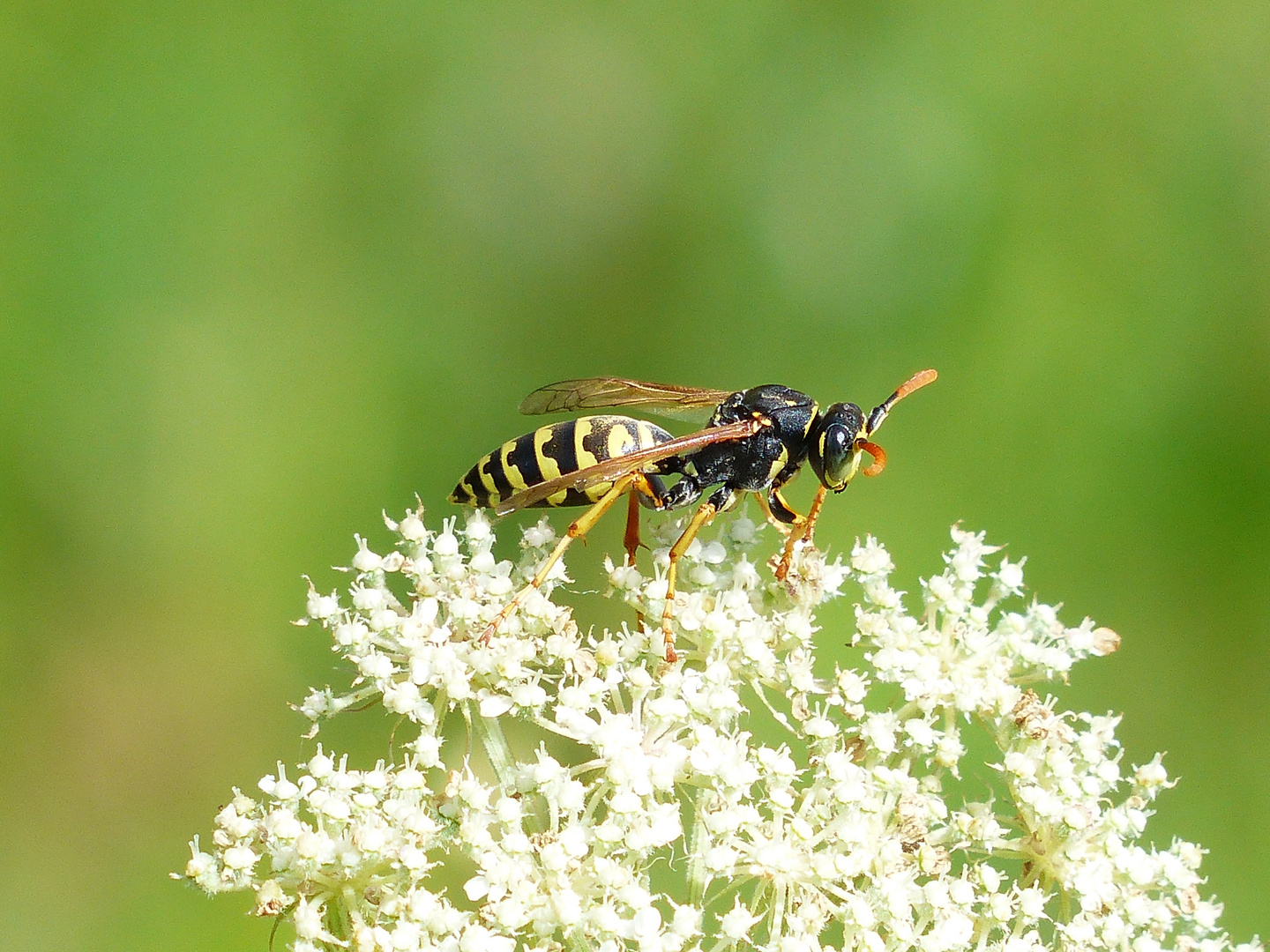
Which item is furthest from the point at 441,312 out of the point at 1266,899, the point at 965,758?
the point at 1266,899

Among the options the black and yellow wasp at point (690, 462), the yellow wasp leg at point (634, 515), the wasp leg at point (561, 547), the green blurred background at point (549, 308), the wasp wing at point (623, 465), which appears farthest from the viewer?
the green blurred background at point (549, 308)

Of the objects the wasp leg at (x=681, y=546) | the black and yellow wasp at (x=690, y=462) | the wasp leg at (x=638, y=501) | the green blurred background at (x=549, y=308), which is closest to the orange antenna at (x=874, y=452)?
the black and yellow wasp at (x=690, y=462)

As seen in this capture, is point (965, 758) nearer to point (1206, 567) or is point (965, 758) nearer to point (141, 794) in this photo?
point (1206, 567)

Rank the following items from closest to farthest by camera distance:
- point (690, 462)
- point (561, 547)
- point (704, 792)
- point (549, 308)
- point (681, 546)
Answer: point (704, 792) < point (561, 547) < point (681, 546) < point (690, 462) < point (549, 308)

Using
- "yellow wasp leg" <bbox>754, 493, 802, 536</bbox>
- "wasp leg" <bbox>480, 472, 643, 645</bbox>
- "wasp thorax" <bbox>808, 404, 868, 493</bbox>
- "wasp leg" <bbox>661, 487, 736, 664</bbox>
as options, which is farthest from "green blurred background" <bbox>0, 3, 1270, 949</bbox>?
"wasp leg" <bbox>480, 472, 643, 645</bbox>

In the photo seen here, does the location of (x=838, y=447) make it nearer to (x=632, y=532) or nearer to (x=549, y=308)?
(x=632, y=532)

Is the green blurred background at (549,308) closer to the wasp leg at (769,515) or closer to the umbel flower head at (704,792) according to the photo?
the wasp leg at (769,515)

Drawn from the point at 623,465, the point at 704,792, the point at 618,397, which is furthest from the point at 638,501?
the point at 704,792
